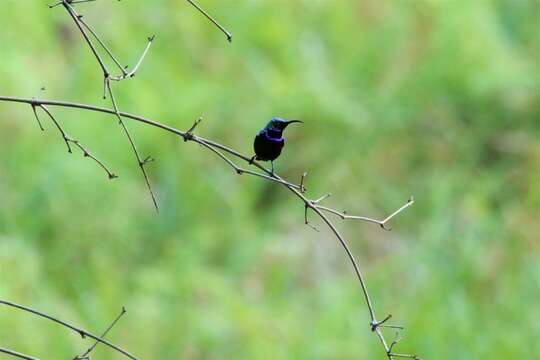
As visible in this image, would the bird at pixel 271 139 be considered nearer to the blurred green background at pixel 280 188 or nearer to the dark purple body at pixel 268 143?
the dark purple body at pixel 268 143

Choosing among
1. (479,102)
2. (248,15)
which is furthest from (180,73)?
(479,102)

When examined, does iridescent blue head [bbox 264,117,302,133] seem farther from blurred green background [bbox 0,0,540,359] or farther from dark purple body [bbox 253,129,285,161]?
blurred green background [bbox 0,0,540,359]

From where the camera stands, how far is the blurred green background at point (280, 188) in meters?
4.88

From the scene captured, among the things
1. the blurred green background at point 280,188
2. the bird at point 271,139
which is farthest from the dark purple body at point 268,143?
the blurred green background at point 280,188

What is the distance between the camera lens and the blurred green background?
488 centimetres

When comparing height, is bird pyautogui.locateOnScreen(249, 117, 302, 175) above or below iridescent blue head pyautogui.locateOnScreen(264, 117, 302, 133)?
below

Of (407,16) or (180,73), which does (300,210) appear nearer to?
(180,73)

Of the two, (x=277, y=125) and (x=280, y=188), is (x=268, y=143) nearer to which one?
(x=277, y=125)

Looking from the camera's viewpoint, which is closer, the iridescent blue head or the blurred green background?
the iridescent blue head

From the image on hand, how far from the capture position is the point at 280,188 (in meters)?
6.08

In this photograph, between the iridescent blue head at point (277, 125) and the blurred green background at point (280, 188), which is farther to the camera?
the blurred green background at point (280, 188)

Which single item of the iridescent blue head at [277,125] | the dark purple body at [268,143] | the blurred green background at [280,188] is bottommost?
the dark purple body at [268,143]

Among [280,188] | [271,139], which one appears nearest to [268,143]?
[271,139]

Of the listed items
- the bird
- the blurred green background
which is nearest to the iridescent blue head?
the bird
